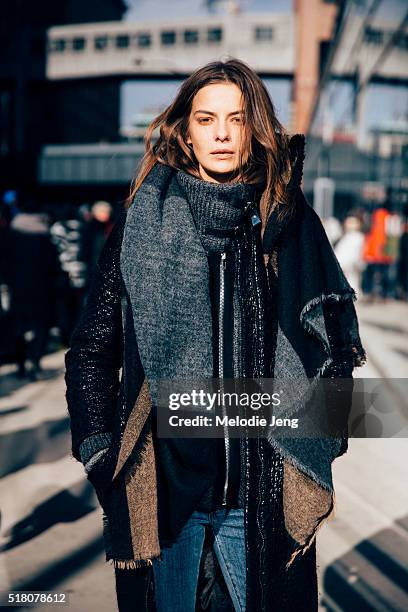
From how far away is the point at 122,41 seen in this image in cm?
4759

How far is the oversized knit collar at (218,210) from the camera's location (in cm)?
175

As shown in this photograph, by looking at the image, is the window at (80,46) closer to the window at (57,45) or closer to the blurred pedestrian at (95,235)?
the window at (57,45)

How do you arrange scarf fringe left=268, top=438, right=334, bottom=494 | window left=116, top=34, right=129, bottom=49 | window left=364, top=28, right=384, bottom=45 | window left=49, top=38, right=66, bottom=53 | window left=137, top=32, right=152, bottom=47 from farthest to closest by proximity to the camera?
window left=49, top=38, right=66, bottom=53, window left=137, top=32, right=152, bottom=47, window left=116, top=34, right=129, bottom=49, window left=364, top=28, right=384, bottom=45, scarf fringe left=268, top=438, right=334, bottom=494

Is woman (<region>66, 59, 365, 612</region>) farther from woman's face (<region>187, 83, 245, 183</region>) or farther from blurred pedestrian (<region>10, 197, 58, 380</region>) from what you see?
blurred pedestrian (<region>10, 197, 58, 380</region>)

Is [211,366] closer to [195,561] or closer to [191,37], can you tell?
[195,561]

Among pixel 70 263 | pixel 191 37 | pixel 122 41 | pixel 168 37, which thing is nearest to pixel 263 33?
pixel 191 37

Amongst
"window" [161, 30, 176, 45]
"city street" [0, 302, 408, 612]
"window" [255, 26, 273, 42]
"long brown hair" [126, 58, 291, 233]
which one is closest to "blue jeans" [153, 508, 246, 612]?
"city street" [0, 302, 408, 612]

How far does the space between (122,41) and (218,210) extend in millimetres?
48859

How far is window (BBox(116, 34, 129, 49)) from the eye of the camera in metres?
47.4

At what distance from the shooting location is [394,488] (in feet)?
14.6

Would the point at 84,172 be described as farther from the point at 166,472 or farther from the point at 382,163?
the point at 166,472

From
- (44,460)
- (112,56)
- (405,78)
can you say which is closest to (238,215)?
(44,460)

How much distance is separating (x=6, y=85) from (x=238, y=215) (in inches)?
2045

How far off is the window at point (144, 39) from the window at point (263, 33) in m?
6.89
